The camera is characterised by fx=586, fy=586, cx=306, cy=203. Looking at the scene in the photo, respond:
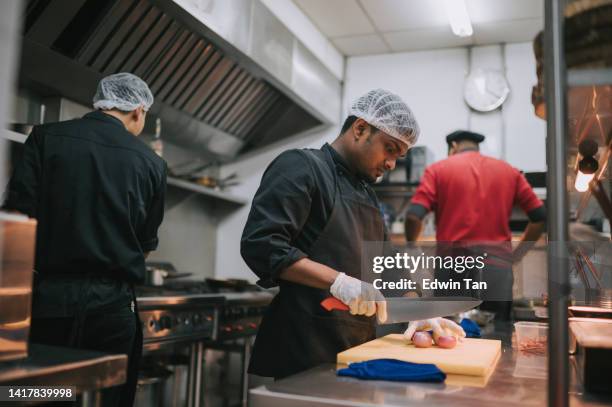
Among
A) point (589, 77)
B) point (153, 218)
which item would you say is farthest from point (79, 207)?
point (589, 77)

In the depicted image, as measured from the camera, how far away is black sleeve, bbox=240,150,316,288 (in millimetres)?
1554

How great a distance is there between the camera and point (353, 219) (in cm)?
186

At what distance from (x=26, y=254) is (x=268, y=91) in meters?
3.23

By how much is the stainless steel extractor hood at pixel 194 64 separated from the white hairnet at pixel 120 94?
17.4 inches

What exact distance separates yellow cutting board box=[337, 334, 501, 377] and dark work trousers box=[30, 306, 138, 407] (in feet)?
2.99

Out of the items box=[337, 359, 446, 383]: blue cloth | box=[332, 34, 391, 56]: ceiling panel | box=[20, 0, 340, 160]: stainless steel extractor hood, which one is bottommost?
box=[337, 359, 446, 383]: blue cloth

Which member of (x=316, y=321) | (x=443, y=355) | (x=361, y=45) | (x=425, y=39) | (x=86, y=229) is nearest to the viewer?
(x=443, y=355)

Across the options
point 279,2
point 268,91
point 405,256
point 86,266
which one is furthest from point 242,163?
point 405,256

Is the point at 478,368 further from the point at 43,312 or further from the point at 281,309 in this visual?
the point at 43,312

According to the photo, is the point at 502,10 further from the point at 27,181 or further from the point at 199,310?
the point at 27,181

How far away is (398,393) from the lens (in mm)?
1055

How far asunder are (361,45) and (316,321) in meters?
3.38

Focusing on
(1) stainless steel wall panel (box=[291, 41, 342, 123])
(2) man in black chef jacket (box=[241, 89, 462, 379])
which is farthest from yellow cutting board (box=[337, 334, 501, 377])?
(1) stainless steel wall panel (box=[291, 41, 342, 123])

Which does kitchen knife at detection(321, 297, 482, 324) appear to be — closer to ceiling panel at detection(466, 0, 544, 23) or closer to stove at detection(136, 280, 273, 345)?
stove at detection(136, 280, 273, 345)
